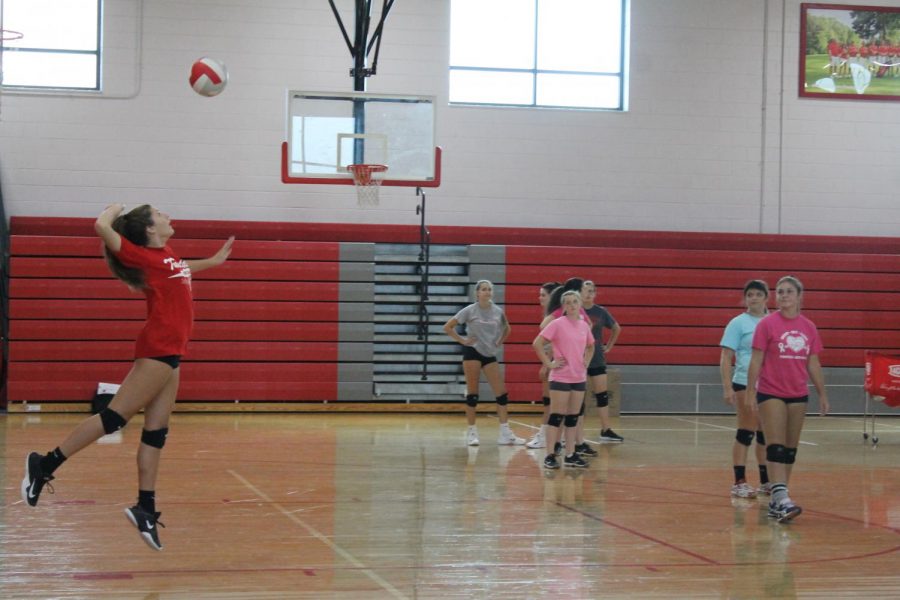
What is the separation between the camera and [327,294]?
1538 centimetres

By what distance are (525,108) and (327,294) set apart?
13.6 ft

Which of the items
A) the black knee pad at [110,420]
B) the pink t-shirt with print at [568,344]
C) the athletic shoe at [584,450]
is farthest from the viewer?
the athletic shoe at [584,450]

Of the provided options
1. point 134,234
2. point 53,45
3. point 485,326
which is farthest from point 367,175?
point 134,234

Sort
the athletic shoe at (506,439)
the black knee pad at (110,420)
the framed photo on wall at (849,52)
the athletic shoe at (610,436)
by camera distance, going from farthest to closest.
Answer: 1. the framed photo on wall at (849,52)
2. the athletic shoe at (610,436)
3. the athletic shoe at (506,439)
4. the black knee pad at (110,420)

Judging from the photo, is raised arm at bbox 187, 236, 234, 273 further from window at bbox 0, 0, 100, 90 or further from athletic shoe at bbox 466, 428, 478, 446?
window at bbox 0, 0, 100, 90

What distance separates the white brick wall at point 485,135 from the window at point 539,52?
0.30 metres

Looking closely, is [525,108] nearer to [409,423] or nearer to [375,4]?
[375,4]

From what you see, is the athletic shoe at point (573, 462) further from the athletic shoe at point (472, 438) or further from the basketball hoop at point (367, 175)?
the basketball hoop at point (367, 175)

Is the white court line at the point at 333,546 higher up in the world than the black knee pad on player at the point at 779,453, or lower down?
lower down

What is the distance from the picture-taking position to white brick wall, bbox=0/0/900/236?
49.8ft

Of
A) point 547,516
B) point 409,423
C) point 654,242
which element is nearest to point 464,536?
point 547,516

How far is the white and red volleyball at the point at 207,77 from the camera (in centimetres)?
1109

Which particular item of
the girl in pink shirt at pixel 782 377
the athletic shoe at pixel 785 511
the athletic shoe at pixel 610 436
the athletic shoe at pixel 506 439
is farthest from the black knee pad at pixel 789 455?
the athletic shoe at pixel 610 436

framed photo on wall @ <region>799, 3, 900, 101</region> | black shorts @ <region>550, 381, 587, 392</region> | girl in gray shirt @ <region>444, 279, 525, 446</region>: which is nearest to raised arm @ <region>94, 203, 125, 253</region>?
black shorts @ <region>550, 381, 587, 392</region>
